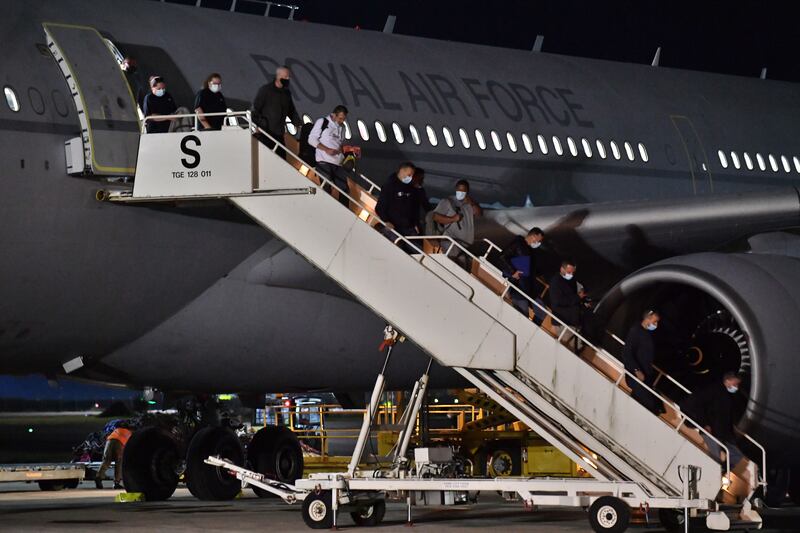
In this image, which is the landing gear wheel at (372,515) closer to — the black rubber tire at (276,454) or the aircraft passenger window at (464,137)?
the black rubber tire at (276,454)

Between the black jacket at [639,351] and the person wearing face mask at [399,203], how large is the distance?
1.96 metres

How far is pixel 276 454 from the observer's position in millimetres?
16500

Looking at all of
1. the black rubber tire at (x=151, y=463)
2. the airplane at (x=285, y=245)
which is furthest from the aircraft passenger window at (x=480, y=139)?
the black rubber tire at (x=151, y=463)

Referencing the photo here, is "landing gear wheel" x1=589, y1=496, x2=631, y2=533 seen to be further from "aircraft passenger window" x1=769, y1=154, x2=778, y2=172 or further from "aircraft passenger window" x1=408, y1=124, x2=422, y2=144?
"aircraft passenger window" x1=769, y1=154, x2=778, y2=172

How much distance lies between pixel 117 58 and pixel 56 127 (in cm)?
90

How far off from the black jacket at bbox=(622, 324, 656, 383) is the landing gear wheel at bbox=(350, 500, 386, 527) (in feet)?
8.32

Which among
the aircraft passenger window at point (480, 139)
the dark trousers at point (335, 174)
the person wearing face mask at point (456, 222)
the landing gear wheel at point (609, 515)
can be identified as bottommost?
the landing gear wheel at point (609, 515)

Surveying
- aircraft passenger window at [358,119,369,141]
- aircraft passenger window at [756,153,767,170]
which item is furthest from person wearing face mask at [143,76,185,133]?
aircraft passenger window at [756,153,767,170]

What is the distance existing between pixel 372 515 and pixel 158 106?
395 cm

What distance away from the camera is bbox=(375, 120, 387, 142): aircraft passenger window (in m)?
14.3

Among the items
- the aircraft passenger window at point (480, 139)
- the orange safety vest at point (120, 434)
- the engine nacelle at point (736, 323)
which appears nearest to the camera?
the engine nacelle at point (736, 323)

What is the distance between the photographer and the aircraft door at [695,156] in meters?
17.3

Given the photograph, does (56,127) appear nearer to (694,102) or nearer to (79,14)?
(79,14)

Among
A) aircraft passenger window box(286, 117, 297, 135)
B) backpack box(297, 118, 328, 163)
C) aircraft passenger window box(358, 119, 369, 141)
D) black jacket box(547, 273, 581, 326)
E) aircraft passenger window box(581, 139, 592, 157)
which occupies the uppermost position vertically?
aircraft passenger window box(581, 139, 592, 157)
